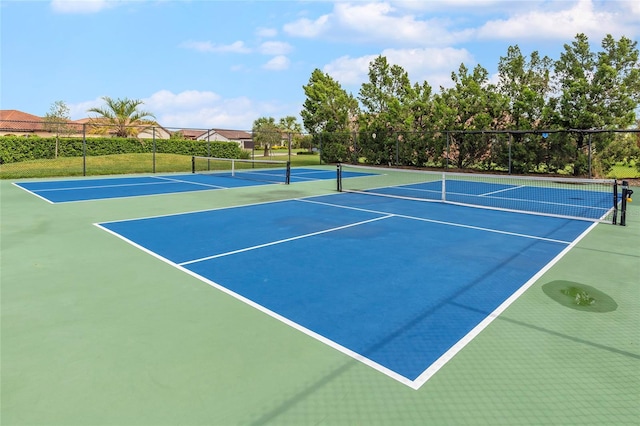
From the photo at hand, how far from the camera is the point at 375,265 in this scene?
6.14 metres

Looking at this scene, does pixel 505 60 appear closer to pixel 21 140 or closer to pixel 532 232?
pixel 532 232

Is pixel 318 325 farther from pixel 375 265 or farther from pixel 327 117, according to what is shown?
pixel 327 117

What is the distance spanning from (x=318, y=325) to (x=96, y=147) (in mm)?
30863

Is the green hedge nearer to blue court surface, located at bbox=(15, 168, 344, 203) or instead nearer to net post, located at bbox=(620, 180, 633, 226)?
blue court surface, located at bbox=(15, 168, 344, 203)

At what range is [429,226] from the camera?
9.01 metres

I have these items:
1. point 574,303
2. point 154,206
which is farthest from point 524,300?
point 154,206

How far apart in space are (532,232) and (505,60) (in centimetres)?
2918

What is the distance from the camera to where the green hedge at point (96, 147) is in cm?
2495

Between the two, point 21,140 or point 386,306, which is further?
point 21,140

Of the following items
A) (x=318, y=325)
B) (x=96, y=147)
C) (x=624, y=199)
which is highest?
(x=96, y=147)

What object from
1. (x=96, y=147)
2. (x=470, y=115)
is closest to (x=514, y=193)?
(x=470, y=115)

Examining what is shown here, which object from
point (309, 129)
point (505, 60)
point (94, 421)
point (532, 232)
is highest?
point (505, 60)

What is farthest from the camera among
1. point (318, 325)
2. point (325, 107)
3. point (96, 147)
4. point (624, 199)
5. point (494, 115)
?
point (325, 107)

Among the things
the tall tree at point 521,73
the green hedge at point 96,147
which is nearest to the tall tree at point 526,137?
the tall tree at point 521,73
